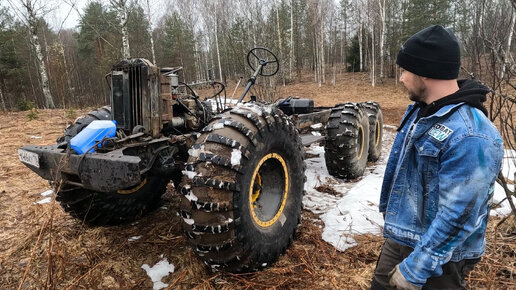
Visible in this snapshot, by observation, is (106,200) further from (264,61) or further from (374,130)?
(374,130)

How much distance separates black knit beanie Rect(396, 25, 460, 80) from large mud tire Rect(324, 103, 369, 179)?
128 inches

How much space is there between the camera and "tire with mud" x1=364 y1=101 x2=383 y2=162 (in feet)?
20.1

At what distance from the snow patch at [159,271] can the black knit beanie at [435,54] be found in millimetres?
2450

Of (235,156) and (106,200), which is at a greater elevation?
(235,156)

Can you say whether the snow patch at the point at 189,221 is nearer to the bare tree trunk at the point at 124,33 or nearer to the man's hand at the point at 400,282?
the man's hand at the point at 400,282

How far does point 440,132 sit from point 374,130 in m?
4.95

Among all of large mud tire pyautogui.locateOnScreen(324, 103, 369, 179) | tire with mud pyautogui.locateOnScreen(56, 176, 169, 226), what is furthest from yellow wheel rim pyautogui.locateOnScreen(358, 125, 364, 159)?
tire with mud pyautogui.locateOnScreen(56, 176, 169, 226)

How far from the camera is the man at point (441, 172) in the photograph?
133 centimetres

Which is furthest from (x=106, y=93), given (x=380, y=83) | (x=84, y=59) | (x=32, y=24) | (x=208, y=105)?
(x=208, y=105)

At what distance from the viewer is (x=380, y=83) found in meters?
25.1

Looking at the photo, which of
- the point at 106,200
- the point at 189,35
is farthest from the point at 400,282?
the point at 189,35

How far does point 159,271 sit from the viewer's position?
2793 millimetres

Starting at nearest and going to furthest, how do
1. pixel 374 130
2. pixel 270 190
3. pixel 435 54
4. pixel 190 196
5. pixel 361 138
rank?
pixel 435 54, pixel 190 196, pixel 270 190, pixel 361 138, pixel 374 130

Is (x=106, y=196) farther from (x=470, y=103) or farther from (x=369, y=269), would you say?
(x=470, y=103)
